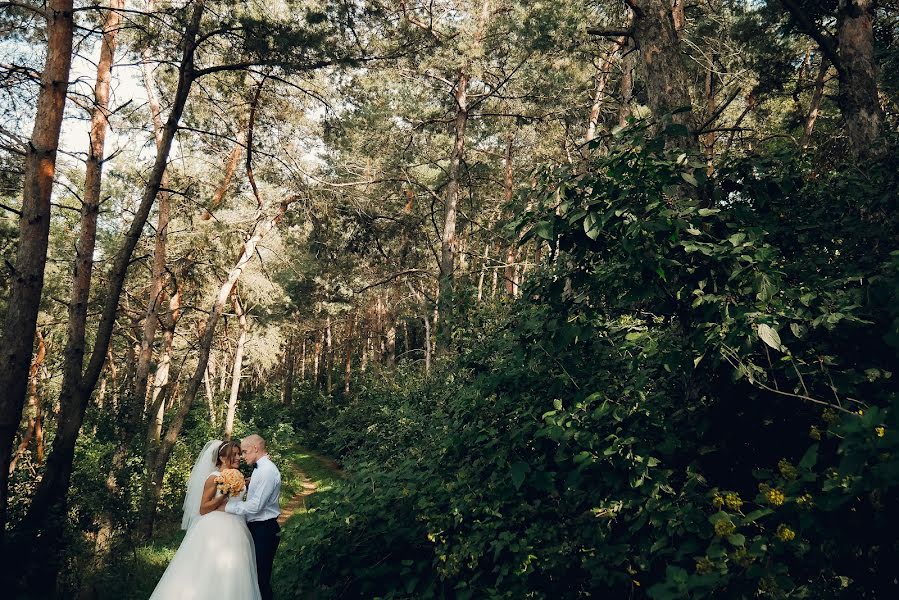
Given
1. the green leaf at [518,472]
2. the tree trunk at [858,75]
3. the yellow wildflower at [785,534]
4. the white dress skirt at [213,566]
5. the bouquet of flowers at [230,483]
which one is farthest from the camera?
the tree trunk at [858,75]

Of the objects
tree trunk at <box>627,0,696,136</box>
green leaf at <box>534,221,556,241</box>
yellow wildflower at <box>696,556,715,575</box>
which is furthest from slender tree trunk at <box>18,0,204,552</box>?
yellow wildflower at <box>696,556,715,575</box>

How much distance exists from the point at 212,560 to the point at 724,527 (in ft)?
14.5

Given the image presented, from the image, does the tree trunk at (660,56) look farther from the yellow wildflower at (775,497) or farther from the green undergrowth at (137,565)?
the green undergrowth at (137,565)

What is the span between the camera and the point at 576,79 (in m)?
15.4

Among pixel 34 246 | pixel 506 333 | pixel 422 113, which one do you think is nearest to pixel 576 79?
pixel 422 113

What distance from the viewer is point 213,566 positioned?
200 inches

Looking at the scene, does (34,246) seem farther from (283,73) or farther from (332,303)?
(332,303)

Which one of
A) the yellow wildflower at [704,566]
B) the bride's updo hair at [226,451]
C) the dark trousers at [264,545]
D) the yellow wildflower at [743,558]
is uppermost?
the yellow wildflower at [743,558]

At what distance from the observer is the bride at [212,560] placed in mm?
4953

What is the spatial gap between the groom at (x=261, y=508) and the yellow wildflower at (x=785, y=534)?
451 cm

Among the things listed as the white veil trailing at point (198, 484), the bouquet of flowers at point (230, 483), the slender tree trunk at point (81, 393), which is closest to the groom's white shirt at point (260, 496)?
Answer: the bouquet of flowers at point (230, 483)

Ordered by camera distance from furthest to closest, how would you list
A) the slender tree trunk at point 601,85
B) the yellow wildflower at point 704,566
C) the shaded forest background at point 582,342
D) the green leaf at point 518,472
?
the slender tree trunk at point 601,85 → the green leaf at point 518,472 → the shaded forest background at point 582,342 → the yellow wildflower at point 704,566

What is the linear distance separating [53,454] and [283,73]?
5728mm

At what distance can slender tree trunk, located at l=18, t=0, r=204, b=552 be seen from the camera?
632 cm
